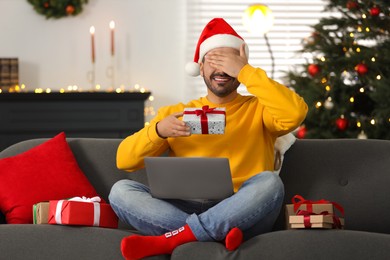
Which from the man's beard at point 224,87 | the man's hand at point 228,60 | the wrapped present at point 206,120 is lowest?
the wrapped present at point 206,120

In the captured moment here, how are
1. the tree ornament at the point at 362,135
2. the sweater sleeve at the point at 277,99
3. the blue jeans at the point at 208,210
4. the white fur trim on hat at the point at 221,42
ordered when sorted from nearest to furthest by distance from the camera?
the blue jeans at the point at 208,210 → the sweater sleeve at the point at 277,99 → the white fur trim on hat at the point at 221,42 → the tree ornament at the point at 362,135

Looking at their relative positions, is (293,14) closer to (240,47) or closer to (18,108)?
(18,108)

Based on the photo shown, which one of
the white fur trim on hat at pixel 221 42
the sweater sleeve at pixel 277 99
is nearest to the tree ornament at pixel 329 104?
the white fur trim on hat at pixel 221 42

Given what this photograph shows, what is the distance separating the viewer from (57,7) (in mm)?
6277

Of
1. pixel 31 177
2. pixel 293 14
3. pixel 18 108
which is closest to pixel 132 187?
pixel 31 177

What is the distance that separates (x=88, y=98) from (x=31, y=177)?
2745 millimetres

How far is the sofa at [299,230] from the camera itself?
2.71 metres

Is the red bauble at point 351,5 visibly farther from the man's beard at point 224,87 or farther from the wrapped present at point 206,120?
the wrapped present at point 206,120

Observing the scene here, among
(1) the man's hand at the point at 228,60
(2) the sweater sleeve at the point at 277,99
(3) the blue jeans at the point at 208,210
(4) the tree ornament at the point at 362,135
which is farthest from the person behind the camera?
(4) the tree ornament at the point at 362,135

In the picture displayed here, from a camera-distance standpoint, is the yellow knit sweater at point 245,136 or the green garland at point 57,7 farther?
the green garland at point 57,7

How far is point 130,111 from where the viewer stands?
605 cm

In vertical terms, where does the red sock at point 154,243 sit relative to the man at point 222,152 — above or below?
below

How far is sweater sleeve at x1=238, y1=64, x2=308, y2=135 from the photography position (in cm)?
305

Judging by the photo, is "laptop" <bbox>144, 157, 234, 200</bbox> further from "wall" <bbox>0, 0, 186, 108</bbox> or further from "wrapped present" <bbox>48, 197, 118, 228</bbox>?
"wall" <bbox>0, 0, 186, 108</bbox>
